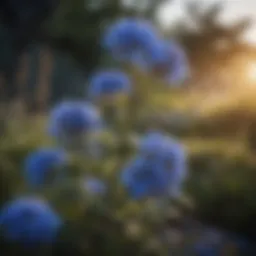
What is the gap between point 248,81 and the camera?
1.09m

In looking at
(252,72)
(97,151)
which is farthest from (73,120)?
(252,72)

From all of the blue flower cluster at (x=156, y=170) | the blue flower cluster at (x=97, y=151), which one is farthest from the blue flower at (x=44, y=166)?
the blue flower cluster at (x=156, y=170)

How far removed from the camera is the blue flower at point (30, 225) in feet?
3.34

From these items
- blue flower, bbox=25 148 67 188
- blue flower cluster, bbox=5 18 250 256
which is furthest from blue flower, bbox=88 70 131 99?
blue flower, bbox=25 148 67 188

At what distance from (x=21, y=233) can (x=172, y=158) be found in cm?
26

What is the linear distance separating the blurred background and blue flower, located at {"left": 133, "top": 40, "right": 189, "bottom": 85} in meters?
0.01

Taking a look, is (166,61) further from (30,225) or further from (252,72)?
(30,225)

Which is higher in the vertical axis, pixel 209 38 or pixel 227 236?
pixel 209 38

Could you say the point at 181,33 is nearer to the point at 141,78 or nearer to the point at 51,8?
the point at 141,78

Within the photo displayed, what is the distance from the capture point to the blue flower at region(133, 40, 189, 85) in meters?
1.09

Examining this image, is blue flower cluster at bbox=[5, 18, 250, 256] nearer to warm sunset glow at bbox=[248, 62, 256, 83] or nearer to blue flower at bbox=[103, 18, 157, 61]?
blue flower at bbox=[103, 18, 157, 61]

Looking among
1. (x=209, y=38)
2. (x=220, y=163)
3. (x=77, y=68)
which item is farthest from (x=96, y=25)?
(x=220, y=163)

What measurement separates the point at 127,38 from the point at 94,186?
0.80ft

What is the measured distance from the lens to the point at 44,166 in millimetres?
1045
